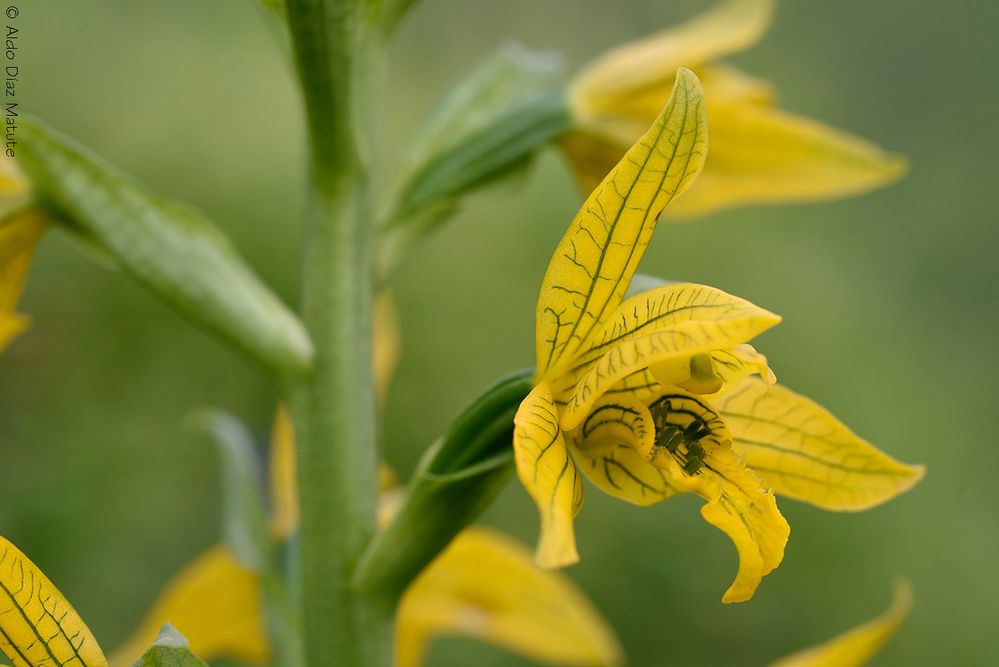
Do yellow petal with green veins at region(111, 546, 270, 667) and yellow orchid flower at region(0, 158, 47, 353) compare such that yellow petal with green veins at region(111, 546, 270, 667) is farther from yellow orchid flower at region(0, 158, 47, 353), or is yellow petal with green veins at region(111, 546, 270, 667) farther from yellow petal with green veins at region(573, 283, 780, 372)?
yellow petal with green veins at region(573, 283, 780, 372)

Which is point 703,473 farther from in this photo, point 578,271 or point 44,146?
point 44,146

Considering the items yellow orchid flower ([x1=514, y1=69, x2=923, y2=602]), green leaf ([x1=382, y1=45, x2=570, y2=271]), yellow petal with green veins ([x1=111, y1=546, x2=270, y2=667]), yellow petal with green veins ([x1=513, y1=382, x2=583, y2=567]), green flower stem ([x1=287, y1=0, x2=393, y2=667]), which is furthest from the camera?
yellow petal with green veins ([x1=111, y1=546, x2=270, y2=667])

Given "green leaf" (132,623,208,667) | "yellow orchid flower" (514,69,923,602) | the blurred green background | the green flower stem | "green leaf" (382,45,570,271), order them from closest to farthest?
"yellow orchid flower" (514,69,923,602)
"green leaf" (132,623,208,667)
the green flower stem
"green leaf" (382,45,570,271)
the blurred green background

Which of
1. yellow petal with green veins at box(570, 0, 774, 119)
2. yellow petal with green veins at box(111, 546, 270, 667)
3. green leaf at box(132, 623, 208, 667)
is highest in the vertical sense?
yellow petal with green veins at box(570, 0, 774, 119)

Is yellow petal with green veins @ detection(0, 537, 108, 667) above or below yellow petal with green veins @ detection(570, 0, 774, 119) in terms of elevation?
below

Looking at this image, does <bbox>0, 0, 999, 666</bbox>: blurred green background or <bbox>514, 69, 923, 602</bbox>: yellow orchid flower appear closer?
<bbox>514, 69, 923, 602</bbox>: yellow orchid flower

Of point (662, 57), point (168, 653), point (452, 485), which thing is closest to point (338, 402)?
point (452, 485)

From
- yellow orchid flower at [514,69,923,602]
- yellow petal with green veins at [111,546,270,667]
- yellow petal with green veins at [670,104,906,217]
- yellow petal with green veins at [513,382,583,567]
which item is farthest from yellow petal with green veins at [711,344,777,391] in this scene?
yellow petal with green veins at [111,546,270,667]
